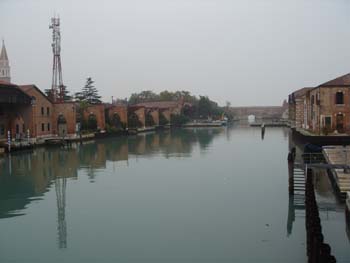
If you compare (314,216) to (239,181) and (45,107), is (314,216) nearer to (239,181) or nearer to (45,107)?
(239,181)

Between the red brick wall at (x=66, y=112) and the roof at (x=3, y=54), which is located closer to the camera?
the red brick wall at (x=66, y=112)

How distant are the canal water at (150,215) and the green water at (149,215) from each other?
0.08ft

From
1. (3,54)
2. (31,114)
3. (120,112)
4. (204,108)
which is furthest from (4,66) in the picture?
(204,108)

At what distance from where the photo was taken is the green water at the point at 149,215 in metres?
8.73

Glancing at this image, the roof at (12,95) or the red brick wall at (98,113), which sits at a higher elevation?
the roof at (12,95)

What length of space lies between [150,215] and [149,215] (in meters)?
0.03

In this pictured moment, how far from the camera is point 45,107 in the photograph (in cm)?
3738

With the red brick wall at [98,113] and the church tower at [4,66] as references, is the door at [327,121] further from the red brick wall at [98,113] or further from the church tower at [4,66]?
the church tower at [4,66]

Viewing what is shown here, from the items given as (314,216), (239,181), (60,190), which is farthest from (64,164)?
(314,216)

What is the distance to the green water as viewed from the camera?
8.73 metres

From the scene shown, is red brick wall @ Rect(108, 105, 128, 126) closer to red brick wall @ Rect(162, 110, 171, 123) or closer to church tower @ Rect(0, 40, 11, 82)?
church tower @ Rect(0, 40, 11, 82)

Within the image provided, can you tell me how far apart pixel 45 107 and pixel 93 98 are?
29.8 meters

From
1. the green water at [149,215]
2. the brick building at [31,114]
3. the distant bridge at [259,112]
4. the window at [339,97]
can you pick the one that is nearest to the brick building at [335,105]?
the window at [339,97]

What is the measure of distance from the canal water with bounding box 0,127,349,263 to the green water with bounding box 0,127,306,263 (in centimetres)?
3
